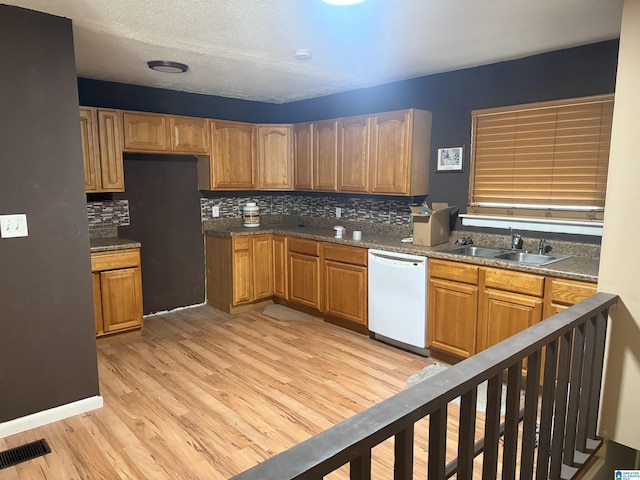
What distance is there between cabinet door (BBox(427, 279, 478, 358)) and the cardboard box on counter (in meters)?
0.41

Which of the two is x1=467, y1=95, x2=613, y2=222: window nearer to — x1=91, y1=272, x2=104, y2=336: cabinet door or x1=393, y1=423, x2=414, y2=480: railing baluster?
x1=393, y1=423, x2=414, y2=480: railing baluster

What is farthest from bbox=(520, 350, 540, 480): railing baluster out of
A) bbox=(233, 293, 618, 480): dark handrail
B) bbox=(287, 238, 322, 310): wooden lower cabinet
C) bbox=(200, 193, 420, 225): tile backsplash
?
bbox=(287, 238, 322, 310): wooden lower cabinet

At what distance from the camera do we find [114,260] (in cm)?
392

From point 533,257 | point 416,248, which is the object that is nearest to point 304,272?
point 416,248

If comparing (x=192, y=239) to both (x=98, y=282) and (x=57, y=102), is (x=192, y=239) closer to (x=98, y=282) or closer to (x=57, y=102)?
(x=98, y=282)

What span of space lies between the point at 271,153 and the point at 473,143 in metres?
2.35

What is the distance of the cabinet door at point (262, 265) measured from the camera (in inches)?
196

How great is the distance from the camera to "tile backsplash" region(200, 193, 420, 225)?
180 inches

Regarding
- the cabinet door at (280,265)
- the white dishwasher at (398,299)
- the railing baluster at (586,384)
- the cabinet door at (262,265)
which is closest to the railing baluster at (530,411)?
the railing baluster at (586,384)

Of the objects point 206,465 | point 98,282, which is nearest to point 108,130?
point 98,282

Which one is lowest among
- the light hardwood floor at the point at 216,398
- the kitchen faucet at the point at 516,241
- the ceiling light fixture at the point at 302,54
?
the light hardwood floor at the point at 216,398

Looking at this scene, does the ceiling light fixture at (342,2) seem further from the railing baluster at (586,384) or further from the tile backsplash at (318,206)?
the tile backsplash at (318,206)

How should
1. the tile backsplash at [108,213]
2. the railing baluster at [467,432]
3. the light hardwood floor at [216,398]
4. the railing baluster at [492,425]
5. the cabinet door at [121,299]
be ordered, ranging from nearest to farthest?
the railing baluster at [467,432] < the railing baluster at [492,425] < the light hardwood floor at [216,398] < the cabinet door at [121,299] < the tile backsplash at [108,213]

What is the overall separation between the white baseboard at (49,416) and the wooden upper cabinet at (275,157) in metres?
2.97
